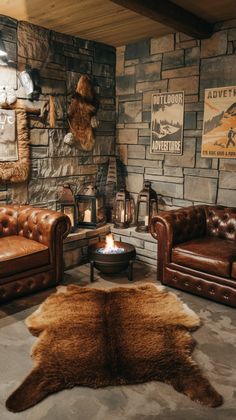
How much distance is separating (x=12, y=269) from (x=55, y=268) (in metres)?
0.51

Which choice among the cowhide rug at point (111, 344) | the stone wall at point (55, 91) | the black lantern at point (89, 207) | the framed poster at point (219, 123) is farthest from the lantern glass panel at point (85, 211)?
the framed poster at point (219, 123)

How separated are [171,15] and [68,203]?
2.22 m

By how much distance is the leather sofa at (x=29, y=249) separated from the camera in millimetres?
3262

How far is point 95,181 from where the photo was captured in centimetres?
499

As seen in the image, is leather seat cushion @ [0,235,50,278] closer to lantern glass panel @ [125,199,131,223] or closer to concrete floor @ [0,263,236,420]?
concrete floor @ [0,263,236,420]

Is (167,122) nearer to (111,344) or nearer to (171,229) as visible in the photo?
(171,229)

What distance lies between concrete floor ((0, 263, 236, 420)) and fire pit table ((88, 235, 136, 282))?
0.99m

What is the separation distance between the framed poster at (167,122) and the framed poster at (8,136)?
173 centimetres

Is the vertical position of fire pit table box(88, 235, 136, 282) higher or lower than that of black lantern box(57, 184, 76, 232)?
lower

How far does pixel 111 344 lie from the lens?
2.58 metres

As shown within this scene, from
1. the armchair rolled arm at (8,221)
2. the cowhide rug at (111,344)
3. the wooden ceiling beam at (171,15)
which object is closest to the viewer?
the cowhide rug at (111,344)

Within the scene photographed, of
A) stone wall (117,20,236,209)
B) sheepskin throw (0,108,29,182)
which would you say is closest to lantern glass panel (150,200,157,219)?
stone wall (117,20,236,209)

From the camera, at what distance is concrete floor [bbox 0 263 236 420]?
200 cm

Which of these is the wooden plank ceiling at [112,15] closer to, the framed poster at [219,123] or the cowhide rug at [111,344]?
the framed poster at [219,123]
